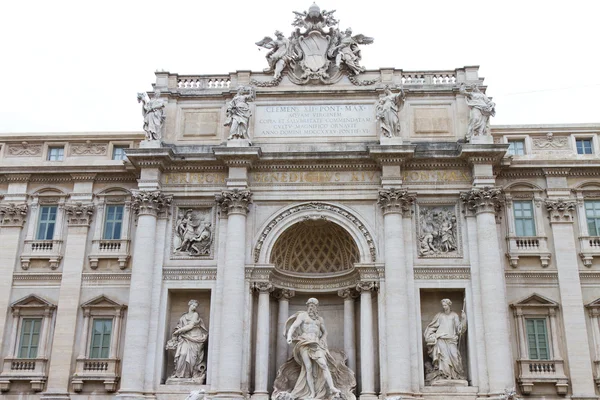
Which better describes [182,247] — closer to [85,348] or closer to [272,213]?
[272,213]

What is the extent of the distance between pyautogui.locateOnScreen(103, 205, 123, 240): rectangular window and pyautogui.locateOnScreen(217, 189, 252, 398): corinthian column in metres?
4.62

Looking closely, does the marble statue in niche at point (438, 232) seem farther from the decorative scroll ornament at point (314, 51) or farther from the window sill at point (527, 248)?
the decorative scroll ornament at point (314, 51)

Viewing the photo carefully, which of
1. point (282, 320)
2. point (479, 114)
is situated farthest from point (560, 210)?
point (282, 320)

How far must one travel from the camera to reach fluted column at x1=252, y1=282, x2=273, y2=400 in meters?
24.0

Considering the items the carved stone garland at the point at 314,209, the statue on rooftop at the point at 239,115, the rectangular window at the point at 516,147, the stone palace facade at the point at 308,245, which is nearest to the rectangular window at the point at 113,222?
the stone palace facade at the point at 308,245

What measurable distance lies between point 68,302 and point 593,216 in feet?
68.0

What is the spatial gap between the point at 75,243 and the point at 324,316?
10.3 m

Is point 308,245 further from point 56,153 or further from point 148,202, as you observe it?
point 56,153

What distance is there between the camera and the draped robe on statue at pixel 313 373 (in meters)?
23.5

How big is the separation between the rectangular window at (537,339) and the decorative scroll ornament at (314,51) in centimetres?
1140

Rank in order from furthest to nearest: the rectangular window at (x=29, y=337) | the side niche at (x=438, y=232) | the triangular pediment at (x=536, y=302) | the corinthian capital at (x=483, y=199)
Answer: the rectangular window at (x=29, y=337)
the side niche at (x=438, y=232)
the triangular pediment at (x=536, y=302)
the corinthian capital at (x=483, y=199)

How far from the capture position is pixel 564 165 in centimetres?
2675

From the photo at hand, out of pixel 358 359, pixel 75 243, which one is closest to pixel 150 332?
pixel 75 243

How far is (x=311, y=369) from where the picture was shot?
2372 centimetres
